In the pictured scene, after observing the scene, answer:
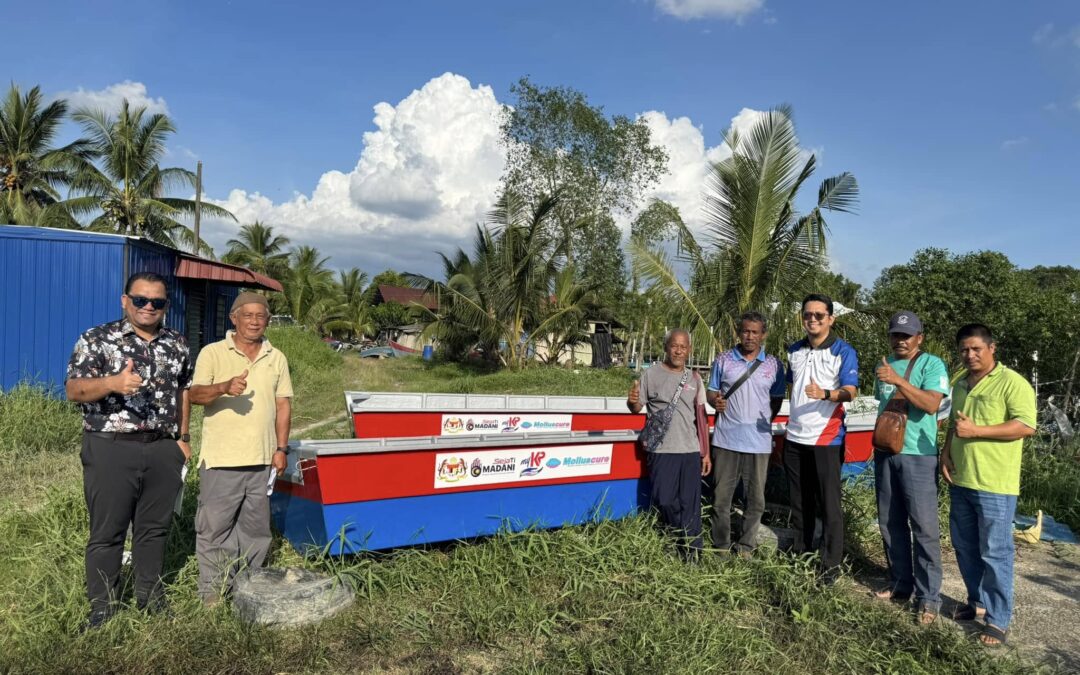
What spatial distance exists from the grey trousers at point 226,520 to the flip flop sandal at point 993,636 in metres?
3.63

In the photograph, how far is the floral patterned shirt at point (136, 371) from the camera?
285 cm

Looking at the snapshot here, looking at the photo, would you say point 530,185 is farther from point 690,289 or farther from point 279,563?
point 279,563

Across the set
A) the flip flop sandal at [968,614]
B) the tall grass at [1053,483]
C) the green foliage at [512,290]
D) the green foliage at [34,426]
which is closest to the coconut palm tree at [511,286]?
the green foliage at [512,290]

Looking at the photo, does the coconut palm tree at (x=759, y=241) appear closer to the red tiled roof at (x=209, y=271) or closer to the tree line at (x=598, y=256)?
the tree line at (x=598, y=256)

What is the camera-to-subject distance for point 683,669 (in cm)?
283

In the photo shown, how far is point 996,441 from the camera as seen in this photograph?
10.8 ft

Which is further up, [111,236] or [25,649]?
[111,236]

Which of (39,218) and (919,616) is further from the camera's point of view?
(39,218)

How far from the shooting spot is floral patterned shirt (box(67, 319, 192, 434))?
2.85m

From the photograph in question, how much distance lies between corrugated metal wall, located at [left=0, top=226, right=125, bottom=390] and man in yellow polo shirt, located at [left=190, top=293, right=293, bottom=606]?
285 inches

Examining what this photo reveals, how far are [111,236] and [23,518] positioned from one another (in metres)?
6.06

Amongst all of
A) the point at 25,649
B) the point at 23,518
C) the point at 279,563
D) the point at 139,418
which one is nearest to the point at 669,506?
the point at 279,563

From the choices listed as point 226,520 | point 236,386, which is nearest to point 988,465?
point 236,386

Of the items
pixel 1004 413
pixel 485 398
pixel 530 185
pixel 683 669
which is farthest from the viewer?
pixel 530 185
